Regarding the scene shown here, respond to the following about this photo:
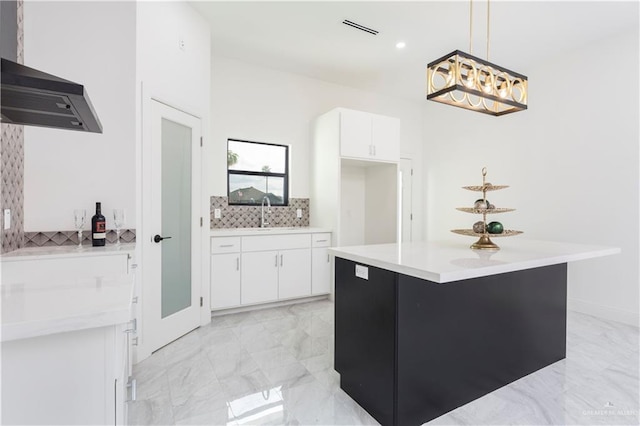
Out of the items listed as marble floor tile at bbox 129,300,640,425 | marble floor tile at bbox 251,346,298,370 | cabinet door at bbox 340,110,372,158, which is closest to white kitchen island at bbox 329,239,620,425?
marble floor tile at bbox 129,300,640,425

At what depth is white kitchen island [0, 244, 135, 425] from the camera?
77 centimetres

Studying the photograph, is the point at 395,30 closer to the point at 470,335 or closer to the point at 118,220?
the point at 470,335

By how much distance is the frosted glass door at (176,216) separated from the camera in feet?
9.36

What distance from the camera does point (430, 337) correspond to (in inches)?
71.4

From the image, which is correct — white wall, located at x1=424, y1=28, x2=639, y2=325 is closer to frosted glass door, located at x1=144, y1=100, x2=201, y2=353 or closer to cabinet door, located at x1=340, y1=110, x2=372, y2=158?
cabinet door, located at x1=340, y1=110, x2=372, y2=158

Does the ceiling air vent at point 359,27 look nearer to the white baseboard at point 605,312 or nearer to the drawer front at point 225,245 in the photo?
the drawer front at point 225,245

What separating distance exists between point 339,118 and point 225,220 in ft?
6.43

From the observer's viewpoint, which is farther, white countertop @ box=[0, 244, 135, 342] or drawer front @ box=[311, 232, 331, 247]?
drawer front @ box=[311, 232, 331, 247]

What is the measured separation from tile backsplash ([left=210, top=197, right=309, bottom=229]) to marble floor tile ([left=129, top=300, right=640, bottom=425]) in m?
1.43

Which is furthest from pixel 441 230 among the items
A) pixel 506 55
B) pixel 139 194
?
pixel 139 194

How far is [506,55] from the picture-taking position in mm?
3924

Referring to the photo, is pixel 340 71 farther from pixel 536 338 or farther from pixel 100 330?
pixel 100 330

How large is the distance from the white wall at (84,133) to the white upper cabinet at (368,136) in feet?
7.90

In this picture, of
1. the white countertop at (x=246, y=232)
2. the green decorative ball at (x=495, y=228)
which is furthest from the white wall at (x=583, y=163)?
the white countertop at (x=246, y=232)
